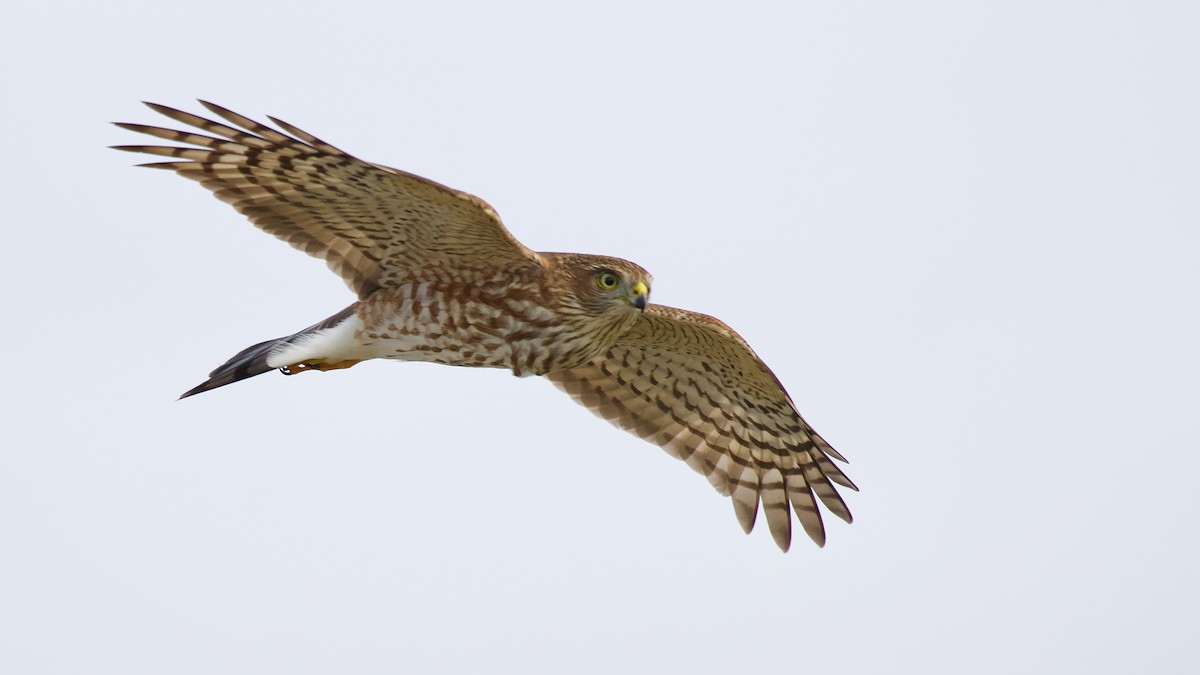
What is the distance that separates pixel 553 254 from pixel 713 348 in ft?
4.68

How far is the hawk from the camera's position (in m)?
9.02

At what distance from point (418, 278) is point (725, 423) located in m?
2.58

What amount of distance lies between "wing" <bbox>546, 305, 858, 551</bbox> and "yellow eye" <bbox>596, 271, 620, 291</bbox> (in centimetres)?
133

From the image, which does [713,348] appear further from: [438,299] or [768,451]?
[438,299]

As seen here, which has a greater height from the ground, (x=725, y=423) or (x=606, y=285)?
(x=606, y=285)

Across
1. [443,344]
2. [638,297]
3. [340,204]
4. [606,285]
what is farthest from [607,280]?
[340,204]

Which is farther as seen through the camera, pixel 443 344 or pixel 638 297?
pixel 443 344

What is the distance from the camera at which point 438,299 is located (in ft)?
31.4

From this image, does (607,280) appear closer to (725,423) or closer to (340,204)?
(340,204)

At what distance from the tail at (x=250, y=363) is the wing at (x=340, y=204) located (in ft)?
0.87

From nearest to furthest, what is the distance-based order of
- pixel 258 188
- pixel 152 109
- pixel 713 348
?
pixel 152 109 → pixel 258 188 → pixel 713 348

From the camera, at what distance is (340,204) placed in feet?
30.3

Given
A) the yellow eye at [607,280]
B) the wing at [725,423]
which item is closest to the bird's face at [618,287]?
the yellow eye at [607,280]

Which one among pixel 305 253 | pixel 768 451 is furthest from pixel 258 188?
pixel 768 451
